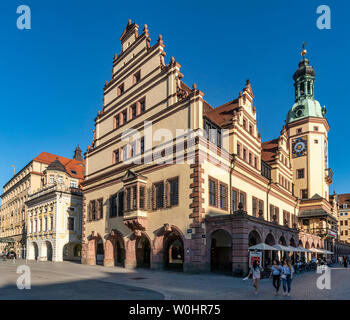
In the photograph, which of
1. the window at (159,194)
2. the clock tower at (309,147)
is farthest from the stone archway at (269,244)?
the clock tower at (309,147)

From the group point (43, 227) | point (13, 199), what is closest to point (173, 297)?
point (43, 227)

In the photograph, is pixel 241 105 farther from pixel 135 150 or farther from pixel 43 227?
pixel 43 227

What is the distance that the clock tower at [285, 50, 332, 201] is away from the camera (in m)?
52.9

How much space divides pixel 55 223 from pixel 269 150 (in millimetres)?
31693

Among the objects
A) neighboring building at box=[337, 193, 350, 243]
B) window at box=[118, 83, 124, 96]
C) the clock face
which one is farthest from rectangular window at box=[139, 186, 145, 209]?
neighboring building at box=[337, 193, 350, 243]

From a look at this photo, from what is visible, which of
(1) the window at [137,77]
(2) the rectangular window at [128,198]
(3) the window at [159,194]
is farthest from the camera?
(1) the window at [137,77]

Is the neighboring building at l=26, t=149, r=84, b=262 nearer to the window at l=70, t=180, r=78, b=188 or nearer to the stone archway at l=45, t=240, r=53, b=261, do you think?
the stone archway at l=45, t=240, r=53, b=261

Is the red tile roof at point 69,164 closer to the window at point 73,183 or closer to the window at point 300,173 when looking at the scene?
the window at point 73,183

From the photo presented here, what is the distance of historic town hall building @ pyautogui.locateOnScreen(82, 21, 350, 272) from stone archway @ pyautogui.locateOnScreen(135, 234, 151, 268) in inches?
3.6

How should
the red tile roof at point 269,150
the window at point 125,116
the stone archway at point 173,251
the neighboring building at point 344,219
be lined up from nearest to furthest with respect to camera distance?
the stone archway at point 173,251 < the window at point 125,116 < the red tile roof at point 269,150 < the neighboring building at point 344,219

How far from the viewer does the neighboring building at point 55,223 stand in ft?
158

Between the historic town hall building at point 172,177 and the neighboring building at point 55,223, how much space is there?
9.82 metres
